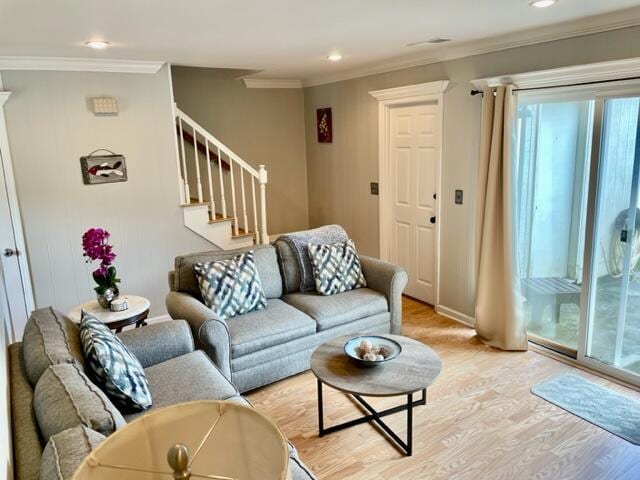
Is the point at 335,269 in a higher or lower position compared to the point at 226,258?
lower

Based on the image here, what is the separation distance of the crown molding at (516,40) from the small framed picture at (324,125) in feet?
2.54

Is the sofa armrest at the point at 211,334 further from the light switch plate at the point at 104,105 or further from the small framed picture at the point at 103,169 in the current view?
the light switch plate at the point at 104,105

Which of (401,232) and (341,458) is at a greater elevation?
(401,232)

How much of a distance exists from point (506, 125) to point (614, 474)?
227 centimetres

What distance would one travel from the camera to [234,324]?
3.16 m

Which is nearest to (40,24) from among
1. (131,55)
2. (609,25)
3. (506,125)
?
(131,55)

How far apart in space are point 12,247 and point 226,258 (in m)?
1.76

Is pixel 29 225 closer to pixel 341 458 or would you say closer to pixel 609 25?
pixel 341 458

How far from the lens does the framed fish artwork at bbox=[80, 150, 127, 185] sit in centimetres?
396

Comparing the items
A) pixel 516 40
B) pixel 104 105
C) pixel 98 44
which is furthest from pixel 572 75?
pixel 104 105

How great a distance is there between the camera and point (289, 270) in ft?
12.3

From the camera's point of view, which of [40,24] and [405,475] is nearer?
[405,475]

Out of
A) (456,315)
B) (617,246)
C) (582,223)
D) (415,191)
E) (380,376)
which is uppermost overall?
(415,191)

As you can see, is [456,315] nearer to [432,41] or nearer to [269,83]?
[432,41]
